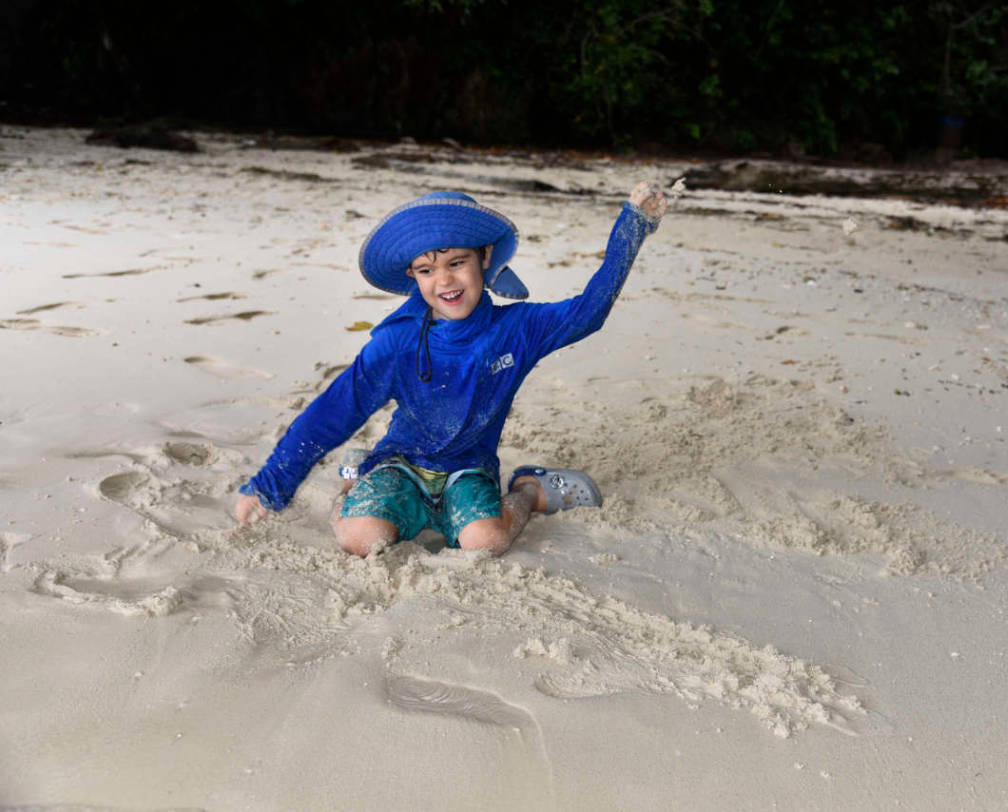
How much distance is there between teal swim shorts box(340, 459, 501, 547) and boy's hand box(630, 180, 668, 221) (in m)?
0.70

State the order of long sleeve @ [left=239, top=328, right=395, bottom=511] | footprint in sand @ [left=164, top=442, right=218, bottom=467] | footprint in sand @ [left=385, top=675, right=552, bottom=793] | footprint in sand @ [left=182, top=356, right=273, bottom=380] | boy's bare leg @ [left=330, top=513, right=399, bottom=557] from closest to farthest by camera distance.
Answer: footprint in sand @ [left=385, top=675, right=552, bottom=793] < boy's bare leg @ [left=330, top=513, right=399, bottom=557] < long sleeve @ [left=239, top=328, right=395, bottom=511] < footprint in sand @ [left=164, top=442, right=218, bottom=467] < footprint in sand @ [left=182, top=356, right=273, bottom=380]

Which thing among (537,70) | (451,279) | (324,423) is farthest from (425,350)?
(537,70)

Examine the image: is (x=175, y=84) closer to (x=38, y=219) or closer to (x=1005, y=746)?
(x=38, y=219)

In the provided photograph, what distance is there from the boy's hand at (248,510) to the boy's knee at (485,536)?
44 cm

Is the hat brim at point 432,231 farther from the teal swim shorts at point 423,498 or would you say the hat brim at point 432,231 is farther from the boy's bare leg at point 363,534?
the boy's bare leg at point 363,534

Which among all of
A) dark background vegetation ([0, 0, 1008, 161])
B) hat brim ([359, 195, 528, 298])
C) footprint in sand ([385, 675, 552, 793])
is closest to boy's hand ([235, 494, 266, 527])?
hat brim ([359, 195, 528, 298])

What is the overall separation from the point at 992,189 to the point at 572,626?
23.2 feet

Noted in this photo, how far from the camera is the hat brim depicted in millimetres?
1959

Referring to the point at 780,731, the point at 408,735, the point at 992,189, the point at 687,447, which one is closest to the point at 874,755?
the point at 780,731

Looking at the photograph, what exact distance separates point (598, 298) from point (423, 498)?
0.61 meters

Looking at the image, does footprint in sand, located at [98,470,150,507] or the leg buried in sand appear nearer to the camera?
the leg buried in sand

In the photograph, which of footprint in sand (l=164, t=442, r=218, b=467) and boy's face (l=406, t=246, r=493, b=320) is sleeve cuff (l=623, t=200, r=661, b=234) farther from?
footprint in sand (l=164, t=442, r=218, b=467)

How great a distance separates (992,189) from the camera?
24.1 ft

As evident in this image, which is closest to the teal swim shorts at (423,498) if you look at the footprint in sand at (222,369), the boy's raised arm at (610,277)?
the boy's raised arm at (610,277)
